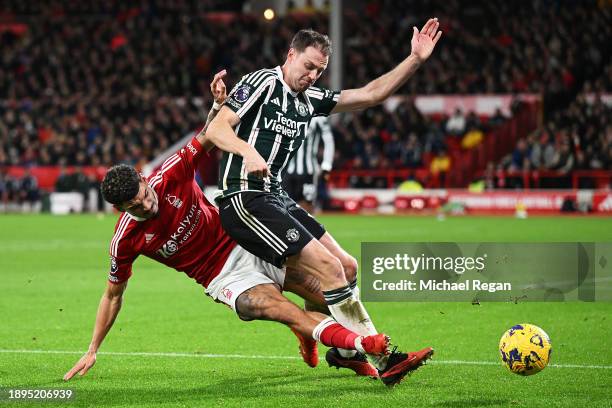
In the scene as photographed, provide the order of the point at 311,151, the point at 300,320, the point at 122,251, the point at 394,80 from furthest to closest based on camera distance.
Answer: the point at 311,151 → the point at 394,80 → the point at 122,251 → the point at 300,320

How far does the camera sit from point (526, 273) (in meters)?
13.0

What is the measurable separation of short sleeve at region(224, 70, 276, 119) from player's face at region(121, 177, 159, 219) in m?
0.72

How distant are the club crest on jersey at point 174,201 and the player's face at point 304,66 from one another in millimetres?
1033

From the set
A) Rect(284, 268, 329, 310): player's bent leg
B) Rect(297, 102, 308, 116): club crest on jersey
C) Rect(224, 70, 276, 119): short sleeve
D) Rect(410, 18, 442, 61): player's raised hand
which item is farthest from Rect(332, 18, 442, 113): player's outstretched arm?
Rect(284, 268, 329, 310): player's bent leg

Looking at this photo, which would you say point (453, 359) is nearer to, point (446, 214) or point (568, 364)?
point (568, 364)

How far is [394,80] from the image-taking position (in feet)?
23.0

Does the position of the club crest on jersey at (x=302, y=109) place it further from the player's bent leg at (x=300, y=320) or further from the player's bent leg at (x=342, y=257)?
the player's bent leg at (x=300, y=320)

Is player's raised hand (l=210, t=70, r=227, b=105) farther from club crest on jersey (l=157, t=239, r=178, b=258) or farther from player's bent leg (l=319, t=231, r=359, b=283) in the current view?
player's bent leg (l=319, t=231, r=359, b=283)

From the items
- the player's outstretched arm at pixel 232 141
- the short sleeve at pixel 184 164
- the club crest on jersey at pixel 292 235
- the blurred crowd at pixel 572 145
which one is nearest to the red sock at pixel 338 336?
the club crest on jersey at pixel 292 235

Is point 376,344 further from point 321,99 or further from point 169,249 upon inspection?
point 321,99

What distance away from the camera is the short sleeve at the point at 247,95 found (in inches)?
257

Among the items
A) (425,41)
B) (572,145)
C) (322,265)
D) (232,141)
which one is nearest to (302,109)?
(232,141)

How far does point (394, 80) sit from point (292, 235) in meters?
1.35

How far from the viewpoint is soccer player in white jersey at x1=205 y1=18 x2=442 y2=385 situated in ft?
20.9
